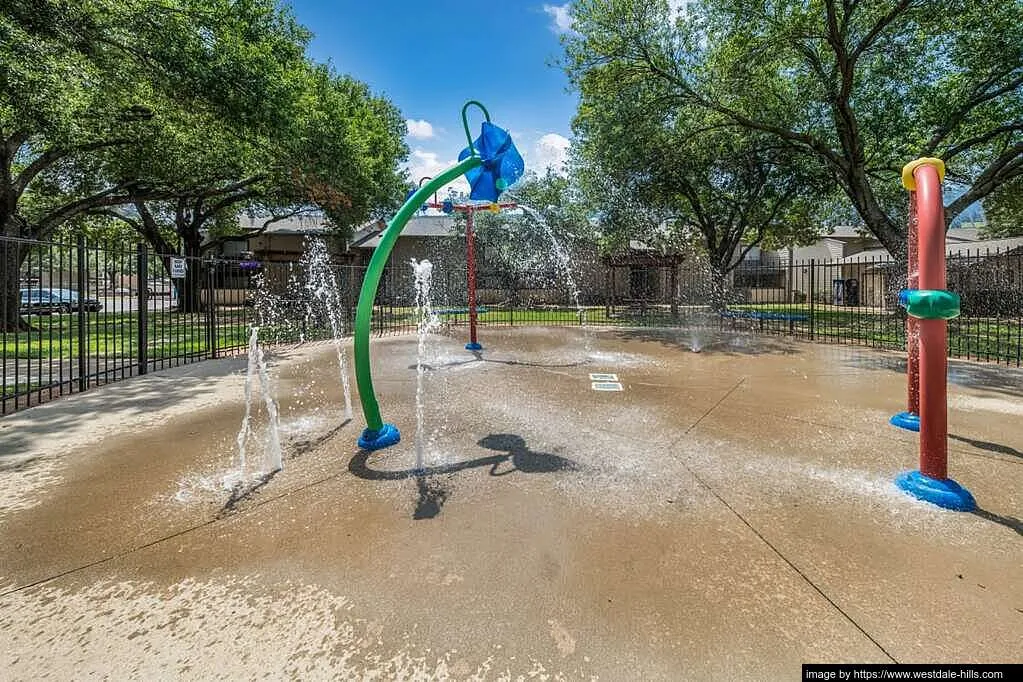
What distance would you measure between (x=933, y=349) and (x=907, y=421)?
2085 mm

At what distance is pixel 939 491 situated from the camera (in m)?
3.12

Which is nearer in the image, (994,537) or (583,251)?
(994,537)

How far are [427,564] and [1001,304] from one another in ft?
91.2

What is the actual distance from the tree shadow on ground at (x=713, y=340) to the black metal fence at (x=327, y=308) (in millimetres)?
1310

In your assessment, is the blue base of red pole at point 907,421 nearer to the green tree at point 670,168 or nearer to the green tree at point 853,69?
the green tree at point 853,69

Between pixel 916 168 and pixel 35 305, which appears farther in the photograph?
pixel 35 305

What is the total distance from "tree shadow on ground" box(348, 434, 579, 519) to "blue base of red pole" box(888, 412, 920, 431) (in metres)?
3.27

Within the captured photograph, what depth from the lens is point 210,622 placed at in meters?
2.11

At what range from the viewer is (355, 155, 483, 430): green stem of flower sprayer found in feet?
13.4

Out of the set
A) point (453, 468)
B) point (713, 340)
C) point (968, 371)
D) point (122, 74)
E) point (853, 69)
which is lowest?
point (453, 468)

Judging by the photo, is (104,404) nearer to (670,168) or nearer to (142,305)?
(142,305)

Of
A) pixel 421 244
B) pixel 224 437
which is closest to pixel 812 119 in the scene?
pixel 224 437

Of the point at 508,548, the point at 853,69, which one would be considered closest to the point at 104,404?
the point at 508,548

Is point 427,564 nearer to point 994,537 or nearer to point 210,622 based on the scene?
point 210,622
